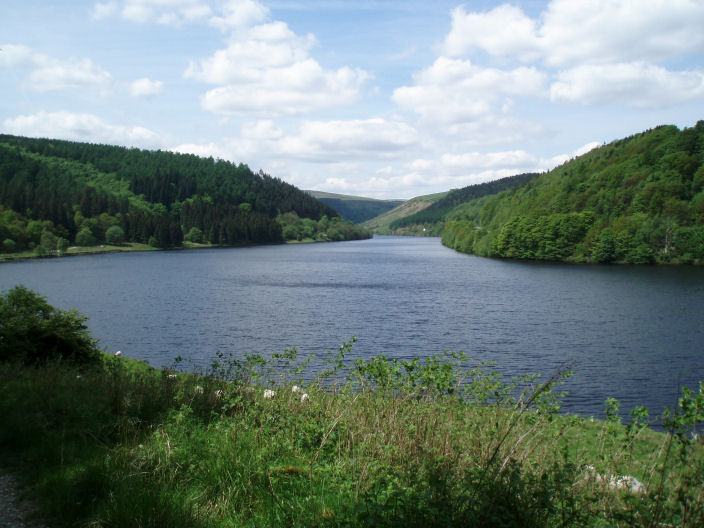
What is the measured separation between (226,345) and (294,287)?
30.0 meters

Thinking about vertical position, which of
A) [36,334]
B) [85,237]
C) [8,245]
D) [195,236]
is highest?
[195,236]

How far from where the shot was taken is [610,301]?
50000 millimetres

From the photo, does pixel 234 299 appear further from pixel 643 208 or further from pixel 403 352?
pixel 643 208

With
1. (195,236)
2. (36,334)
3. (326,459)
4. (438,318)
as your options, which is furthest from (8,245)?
(326,459)

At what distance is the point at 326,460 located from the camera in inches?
258

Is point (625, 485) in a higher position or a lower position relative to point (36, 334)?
higher

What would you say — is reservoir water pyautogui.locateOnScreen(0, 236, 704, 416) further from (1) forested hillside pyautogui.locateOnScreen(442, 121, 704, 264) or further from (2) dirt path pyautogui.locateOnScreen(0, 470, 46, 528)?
(1) forested hillside pyautogui.locateOnScreen(442, 121, 704, 264)

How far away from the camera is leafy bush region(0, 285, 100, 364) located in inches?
580

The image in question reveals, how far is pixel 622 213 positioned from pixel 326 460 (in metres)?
118

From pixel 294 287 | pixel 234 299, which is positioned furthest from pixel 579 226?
pixel 234 299

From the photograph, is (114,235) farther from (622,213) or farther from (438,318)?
(622,213)

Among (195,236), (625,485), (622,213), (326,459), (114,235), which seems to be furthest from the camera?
(195,236)

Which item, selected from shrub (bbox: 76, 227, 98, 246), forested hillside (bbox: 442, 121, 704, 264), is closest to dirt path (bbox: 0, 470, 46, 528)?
forested hillside (bbox: 442, 121, 704, 264)

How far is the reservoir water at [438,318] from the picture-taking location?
94.4 feet
